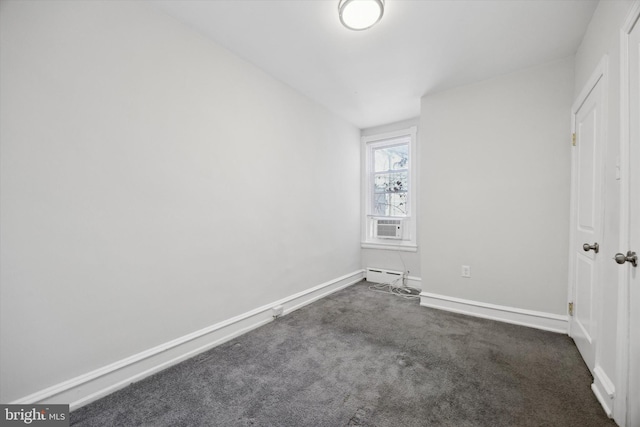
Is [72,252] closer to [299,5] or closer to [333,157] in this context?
[299,5]

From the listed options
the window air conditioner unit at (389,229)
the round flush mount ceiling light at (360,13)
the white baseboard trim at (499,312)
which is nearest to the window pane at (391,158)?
the window air conditioner unit at (389,229)

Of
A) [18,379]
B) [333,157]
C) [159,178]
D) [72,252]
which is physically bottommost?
[18,379]

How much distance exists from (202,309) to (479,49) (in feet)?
10.8

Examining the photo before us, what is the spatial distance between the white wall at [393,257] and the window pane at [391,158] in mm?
284

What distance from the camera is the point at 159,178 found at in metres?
1.89

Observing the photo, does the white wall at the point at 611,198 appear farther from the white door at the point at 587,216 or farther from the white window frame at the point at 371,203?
the white window frame at the point at 371,203

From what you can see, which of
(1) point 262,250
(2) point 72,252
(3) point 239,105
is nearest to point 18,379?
(2) point 72,252

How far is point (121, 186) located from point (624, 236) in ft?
9.33

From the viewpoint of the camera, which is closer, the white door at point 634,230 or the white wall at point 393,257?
the white door at point 634,230

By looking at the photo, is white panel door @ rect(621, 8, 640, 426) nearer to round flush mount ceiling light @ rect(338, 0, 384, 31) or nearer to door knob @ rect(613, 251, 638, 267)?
door knob @ rect(613, 251, 638, 267)

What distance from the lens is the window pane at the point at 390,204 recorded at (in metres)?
4.23

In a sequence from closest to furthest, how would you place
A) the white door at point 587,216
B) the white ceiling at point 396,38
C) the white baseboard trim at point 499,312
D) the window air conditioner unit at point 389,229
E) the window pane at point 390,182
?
the white door at point 587,216 < the white ceiling at point 396,38 < the white baseboard trim at point 499,312 < the window air conditioner unit at point 389,229 < the window pane at point 390,182

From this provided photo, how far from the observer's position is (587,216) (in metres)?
1.97

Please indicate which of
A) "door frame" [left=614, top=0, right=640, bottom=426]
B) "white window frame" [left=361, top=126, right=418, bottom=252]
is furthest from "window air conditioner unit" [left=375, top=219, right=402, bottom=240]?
"door frame" [left=614, top=0, right=640, bottom=426]
